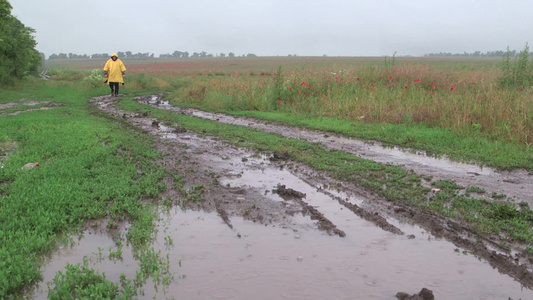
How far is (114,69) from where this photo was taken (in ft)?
56.9

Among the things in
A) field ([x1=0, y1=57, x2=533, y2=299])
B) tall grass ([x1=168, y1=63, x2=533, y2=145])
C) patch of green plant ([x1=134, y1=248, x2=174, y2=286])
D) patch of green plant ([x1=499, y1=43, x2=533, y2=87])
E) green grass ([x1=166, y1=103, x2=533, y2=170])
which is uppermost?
patch of green plant ([x1=499, y1=43, x2=533, y2=87])

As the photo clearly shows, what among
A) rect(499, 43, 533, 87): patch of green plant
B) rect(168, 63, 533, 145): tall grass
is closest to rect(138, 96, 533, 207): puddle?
rect(168, 63, 533, 145): tall grass

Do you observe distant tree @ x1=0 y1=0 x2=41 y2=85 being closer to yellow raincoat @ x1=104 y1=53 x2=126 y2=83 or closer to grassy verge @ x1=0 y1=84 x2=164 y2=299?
yellow raincoat @ x1=104 y1=53 x2=126 y2=83

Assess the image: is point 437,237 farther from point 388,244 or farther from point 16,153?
point 16,153

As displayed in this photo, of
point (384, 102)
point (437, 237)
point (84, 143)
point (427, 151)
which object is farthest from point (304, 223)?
point (384, 102)

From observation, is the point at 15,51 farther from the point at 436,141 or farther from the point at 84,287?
the point at 84,287

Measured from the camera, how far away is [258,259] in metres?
3.68

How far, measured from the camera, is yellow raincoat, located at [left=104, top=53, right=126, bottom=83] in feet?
56.5

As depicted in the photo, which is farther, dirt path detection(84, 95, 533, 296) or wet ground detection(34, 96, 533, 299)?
dirt path detection(84, 95, 533, 296)

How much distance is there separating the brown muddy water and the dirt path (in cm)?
11

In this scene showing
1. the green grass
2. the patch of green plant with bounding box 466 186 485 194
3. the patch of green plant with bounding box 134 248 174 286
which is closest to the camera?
the patch of green plant with bounding box 134 248 174 286

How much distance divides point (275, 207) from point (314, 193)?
2.44 ft

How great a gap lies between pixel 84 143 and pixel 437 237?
6.57 m

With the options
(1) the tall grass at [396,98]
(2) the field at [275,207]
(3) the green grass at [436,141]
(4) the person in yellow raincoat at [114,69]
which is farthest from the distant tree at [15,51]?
(3) the green grass at [436,141]
